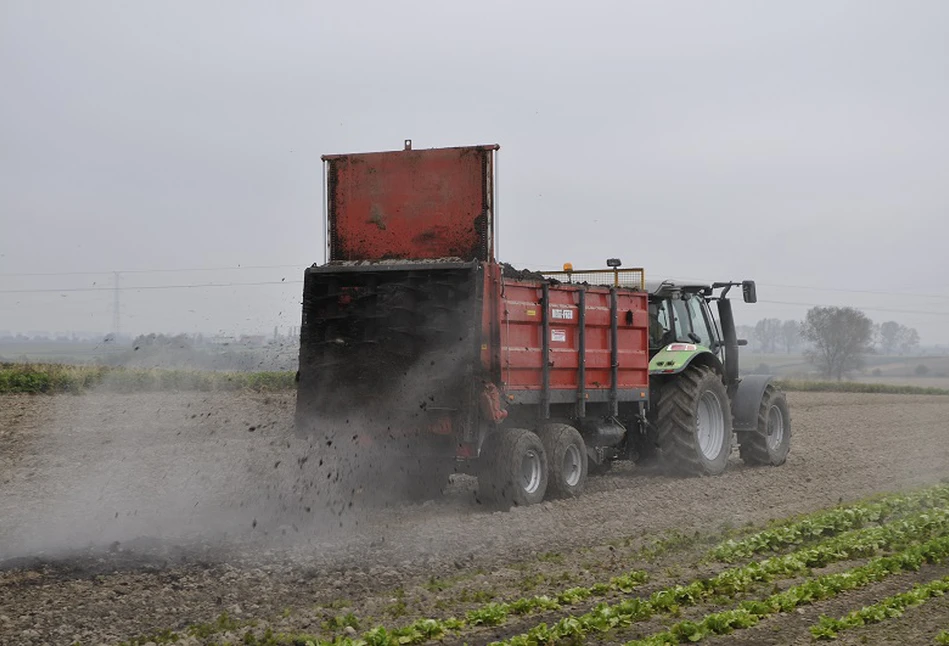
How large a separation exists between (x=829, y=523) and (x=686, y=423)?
4.35 metres

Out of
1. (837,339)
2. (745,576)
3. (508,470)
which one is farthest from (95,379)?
(837,339)

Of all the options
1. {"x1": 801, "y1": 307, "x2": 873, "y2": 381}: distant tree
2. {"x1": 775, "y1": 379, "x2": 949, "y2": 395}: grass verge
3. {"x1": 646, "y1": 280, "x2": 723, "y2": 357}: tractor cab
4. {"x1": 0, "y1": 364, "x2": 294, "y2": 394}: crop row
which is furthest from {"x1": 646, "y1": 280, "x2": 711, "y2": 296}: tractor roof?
{"x1": 801, "y1": 307, "x2": 873, "y2": 381}: distant tree

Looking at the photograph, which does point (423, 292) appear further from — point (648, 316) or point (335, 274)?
point (648, 316)

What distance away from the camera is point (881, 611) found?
7359 millimetres

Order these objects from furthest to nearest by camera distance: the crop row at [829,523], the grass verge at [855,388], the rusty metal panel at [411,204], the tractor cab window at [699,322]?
1. the grass verge at [855,388]
2. the tractor cab window at [699,322]
3. the rusty metal panel at [411,204]
4. the crop row at [829,523]

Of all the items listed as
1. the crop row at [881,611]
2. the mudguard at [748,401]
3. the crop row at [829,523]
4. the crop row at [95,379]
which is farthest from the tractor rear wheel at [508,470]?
the crop row at [95,379]

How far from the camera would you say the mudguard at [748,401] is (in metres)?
16.7

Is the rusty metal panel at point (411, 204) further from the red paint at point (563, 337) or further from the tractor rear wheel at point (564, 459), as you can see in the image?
the tractor rear wheel at point (564, 459)

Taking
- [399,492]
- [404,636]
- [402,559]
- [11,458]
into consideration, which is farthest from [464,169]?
[11,458]

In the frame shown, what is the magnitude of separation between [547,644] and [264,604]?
2.04m

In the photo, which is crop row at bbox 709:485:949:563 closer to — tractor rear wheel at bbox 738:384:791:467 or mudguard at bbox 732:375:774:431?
mudguard at bbox 732:375:774:431

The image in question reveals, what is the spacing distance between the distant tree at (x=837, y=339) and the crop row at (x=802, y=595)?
52.8 meters

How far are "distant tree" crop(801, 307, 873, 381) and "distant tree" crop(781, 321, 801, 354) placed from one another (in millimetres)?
4663

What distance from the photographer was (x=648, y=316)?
50.4 feet
